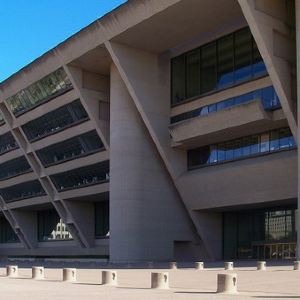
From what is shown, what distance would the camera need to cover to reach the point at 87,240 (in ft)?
189

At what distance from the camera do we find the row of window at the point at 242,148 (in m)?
39.7

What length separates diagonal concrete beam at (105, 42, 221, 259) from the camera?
44.3 meters

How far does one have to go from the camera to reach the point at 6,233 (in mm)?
81000

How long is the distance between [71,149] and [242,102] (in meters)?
21.5

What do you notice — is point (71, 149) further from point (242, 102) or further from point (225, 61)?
point (242, 102)

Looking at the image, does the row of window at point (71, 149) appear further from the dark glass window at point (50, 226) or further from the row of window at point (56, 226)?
the dark glass window at point (50, 226)

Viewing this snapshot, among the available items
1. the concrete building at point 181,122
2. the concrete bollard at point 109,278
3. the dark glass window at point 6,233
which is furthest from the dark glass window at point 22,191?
the concrete bollard at point 109,278

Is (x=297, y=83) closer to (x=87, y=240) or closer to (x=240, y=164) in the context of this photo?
(x=240, y=164)

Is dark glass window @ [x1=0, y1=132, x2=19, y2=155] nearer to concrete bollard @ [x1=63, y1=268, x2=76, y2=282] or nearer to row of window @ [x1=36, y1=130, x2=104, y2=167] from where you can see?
row of window @ [x1=36, y1=130, x2=104, y2=167]

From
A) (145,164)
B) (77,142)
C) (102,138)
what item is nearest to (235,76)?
(145,164)

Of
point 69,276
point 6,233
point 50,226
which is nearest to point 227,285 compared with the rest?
point 69,276

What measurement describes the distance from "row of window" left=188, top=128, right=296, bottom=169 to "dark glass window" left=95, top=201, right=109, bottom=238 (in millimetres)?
15896

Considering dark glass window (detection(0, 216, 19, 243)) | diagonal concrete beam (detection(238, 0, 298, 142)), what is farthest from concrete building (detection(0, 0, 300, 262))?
dark glass window (detection(0, 216, 19, 243))

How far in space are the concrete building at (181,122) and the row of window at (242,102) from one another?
83 millimetres
